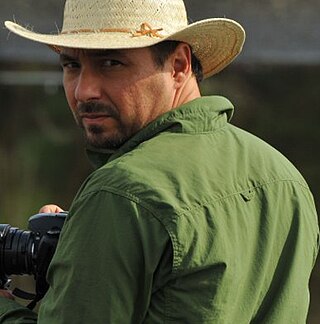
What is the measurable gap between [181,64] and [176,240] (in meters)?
0.51

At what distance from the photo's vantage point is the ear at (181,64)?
2.32 meters

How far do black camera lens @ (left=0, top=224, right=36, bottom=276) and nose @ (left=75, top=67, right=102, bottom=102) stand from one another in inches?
13.2

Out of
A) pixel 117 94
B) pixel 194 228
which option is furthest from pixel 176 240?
pixel 117 94

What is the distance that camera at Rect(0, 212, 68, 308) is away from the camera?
2.32 metres

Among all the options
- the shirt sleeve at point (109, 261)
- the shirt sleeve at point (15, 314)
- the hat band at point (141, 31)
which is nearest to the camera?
the shirt sleeve at point (109, 261)

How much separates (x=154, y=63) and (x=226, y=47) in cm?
37

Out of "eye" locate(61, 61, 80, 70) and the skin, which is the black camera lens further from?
"eye" locate(61, 61, 80, 70)

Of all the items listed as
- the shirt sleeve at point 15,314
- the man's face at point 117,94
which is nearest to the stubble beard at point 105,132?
the man's face at point 117,94

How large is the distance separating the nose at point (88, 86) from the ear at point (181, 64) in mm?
176

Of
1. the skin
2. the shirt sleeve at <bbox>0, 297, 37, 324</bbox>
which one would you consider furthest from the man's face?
the shirt sleeve at <bbox>0, 297, 37, 324</bbox>

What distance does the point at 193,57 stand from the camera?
2439 millimetres

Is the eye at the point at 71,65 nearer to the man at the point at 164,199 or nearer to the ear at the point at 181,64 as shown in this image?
the man at the point at 164,199

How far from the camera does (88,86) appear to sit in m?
2.23

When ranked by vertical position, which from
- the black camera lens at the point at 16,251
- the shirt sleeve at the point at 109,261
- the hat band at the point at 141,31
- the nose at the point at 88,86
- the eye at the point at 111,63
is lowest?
the black camera lens at the point at 16,251
